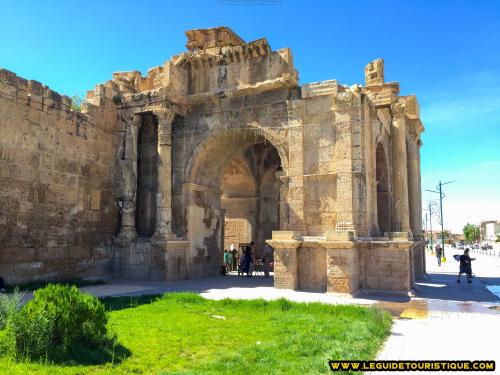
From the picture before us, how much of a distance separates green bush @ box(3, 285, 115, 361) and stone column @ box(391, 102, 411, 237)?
10344 mm

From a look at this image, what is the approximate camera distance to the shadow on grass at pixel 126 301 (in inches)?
332

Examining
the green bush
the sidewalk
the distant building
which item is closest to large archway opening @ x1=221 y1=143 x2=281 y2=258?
the sidewalk

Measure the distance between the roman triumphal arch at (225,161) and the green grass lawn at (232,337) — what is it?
3.29m

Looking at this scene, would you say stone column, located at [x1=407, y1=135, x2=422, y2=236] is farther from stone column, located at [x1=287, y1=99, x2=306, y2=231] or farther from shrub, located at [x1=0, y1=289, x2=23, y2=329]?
shrub, located at [x1=0, y1=289, x2=23, y2=329]

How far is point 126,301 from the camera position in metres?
9.12

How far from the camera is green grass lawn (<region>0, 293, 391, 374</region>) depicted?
471 cm

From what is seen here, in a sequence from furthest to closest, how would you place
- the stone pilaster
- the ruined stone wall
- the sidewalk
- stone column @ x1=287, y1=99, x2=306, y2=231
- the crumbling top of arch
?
the crumbling top of arch < stone column @ x1=287, y1=99, x2=306, y2=231 < the stone pilaster < the ruined stone wall < the sidewalk

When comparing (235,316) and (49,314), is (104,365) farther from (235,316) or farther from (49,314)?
(235,316)

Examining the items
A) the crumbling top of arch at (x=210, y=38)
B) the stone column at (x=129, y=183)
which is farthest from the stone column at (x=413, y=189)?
the stone column at (x=129, y=183)

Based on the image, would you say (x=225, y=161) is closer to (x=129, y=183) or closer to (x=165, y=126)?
(x=165, y=126)

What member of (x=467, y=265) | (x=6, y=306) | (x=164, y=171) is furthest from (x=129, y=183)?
(x=467, y=265)

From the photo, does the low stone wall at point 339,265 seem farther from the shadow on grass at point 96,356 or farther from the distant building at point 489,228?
the distant building at point 489,228

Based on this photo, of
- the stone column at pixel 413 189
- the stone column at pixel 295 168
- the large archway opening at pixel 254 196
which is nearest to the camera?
the stone column at pixel 295 168

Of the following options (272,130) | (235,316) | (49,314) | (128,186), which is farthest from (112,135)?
(49,314)
